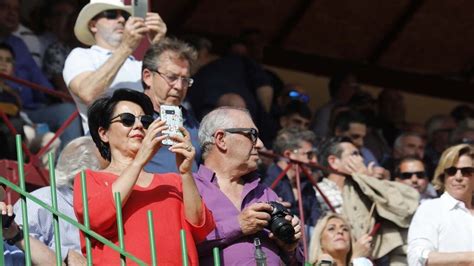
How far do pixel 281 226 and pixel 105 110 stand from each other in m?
1.18

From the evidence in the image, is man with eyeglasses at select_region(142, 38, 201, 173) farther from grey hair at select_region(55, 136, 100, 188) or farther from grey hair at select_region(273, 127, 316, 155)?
grey hair at select_region(273, 127, 316, 155)

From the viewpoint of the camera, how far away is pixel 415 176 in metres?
13.8

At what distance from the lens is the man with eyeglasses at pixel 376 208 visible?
12336mm

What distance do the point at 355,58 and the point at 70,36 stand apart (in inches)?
163

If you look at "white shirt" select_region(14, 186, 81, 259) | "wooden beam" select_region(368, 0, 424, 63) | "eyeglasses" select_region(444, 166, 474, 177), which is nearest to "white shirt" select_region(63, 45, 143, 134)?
"white shirt" select_region(14, 186, 81, 259)

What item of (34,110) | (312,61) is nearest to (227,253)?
(34,110)

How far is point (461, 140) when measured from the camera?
15.2 m

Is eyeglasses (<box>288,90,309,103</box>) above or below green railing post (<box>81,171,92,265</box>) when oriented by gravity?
above

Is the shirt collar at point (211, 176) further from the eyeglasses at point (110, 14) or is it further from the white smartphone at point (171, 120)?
the eyeglasses at point (110, 14)

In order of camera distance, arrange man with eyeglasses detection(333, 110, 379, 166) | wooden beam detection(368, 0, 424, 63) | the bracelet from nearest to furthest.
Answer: the bracelet < man with eyeglasses detection(333, 110, 379, 166) < wooden beam detection(368, 0, 424, 63)

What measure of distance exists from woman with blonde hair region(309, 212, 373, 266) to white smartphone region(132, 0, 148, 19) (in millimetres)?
→ 2090

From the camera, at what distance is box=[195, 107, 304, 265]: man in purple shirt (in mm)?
8992

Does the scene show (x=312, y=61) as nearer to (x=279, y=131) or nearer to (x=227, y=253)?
(x=279, y=131)

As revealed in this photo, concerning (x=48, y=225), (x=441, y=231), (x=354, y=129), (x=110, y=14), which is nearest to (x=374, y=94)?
(x=354, y=129)
